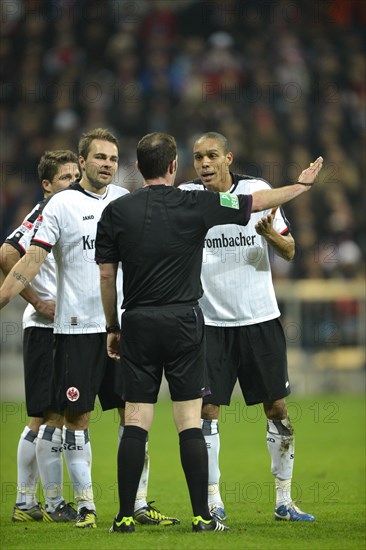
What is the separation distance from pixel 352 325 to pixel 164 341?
9776 millimetres

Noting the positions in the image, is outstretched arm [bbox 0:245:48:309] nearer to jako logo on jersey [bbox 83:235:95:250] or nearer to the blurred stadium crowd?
jako logo on jersey [bbox 83:235:95:250]

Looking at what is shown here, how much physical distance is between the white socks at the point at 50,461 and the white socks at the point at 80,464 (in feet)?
0.87

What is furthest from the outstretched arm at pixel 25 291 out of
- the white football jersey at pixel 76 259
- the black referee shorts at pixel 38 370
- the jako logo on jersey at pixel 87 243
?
the jako logo on jersey at pixel 87 243

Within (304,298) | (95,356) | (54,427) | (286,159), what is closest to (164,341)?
(95,356)

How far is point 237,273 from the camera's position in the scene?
7.30 m

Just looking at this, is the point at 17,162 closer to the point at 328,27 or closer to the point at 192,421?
the point at 328,27

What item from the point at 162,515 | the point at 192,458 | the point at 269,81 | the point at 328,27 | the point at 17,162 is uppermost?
the point at 328,27

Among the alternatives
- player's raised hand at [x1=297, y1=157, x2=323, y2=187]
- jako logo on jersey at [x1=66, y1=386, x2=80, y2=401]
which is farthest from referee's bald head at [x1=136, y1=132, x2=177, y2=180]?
jako logo on jersey at [x1=66, y1=386, x2=80, y2=401]

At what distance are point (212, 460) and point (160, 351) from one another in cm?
112

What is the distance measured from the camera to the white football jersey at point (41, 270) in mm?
7410

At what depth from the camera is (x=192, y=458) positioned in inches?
240

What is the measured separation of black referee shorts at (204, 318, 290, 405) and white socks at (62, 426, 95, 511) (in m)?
0.89

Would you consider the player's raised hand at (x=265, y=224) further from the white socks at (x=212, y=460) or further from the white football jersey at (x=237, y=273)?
the white socks at (x=212, y=460)

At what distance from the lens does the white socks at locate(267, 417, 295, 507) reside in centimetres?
714
